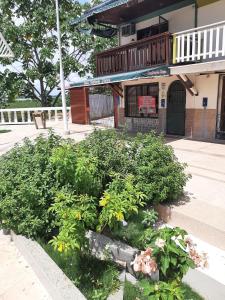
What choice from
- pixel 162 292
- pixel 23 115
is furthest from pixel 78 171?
pixel 23 115

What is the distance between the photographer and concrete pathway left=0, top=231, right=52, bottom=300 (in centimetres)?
319

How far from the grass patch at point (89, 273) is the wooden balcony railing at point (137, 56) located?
799cm

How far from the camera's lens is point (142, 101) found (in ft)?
42.4

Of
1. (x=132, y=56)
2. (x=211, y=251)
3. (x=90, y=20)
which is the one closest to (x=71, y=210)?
(x=211, y=251)

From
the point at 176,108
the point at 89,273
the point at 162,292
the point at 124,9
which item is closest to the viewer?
the point at 162,292

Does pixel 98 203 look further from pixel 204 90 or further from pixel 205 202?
pixel 204 90

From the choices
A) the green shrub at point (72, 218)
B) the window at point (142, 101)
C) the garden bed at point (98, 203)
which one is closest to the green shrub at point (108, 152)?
the garden bed at point (98, 203)

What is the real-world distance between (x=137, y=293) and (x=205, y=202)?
2176 millimetres

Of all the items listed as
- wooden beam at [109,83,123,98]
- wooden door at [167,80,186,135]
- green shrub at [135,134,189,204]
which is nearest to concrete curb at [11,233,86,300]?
green shrub at [135,134,189,204]

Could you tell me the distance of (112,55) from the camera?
1283cm

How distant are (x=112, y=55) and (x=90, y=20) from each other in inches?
84.8

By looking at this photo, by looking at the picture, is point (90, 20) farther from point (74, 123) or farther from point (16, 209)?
point (16, 209)

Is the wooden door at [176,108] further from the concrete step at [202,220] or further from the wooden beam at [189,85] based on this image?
the concrete step at [202,220]

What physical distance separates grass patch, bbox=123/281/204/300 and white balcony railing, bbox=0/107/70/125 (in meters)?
17.7
